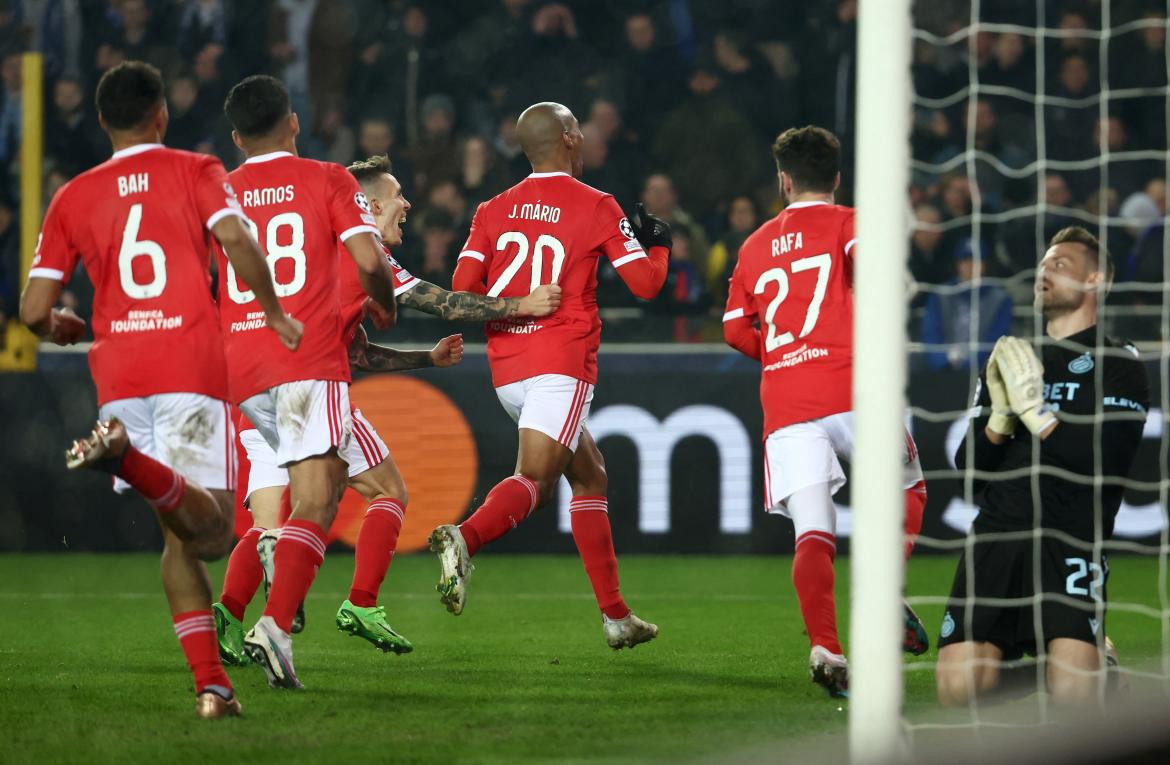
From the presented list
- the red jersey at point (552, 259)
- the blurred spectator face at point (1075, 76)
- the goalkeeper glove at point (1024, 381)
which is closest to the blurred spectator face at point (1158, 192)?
the blurred spectator face at point (1075, 76)

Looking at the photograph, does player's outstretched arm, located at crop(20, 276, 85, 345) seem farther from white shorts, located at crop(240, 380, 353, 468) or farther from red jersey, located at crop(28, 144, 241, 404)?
white shorts, located at crop(240, 380, 353, 468)

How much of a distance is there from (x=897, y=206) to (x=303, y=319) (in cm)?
236

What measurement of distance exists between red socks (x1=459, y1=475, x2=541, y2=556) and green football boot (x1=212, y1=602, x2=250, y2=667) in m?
0.86

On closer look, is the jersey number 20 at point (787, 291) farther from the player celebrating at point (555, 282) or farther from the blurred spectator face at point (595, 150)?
the blurred spectator face at point (595, 150)

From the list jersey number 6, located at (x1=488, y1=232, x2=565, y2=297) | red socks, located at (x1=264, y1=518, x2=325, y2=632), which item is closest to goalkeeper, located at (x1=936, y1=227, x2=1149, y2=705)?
jersey number 6, located at (x1=488, y1=232, x2=565, y2=297)

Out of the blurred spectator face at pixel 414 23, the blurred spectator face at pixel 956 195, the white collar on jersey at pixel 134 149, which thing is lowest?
the white collar on jersey at pixel 134 149

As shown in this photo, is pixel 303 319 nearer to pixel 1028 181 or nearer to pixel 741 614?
pixel 741 614

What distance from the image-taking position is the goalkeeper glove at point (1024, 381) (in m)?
4.47

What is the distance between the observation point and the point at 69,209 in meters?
4.57

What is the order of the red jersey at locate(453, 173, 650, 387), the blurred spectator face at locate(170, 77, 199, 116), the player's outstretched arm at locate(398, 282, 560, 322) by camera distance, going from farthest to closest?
the blurred spectator face at locate(170, 77, 199, 116), the red jersey at locate(453, 173, 650, 387), the player's outstretched arm at locate(398, 282, 560, 322)

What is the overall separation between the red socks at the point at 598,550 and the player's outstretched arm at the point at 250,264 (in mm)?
2046

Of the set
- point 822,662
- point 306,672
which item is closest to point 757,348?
point 822,662

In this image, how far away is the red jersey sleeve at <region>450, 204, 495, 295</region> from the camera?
6219 mm

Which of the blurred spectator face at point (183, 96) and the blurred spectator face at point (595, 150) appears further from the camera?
the blurred spectator face at point (183, 96)
